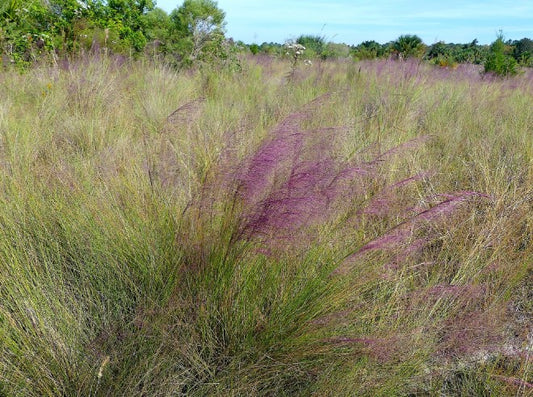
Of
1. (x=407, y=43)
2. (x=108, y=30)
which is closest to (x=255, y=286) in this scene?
(x=108, y=30)

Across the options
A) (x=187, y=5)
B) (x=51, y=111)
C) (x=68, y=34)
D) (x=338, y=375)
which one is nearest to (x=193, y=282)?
(x=338, y=375)

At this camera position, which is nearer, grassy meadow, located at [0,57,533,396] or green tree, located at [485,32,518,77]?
grassy meadow, located at [0,57,533,396]

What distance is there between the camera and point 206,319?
1.61 meters

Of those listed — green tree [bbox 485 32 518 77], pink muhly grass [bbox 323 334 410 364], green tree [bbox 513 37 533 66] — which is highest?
green tree [bbox 513 37 533 66]

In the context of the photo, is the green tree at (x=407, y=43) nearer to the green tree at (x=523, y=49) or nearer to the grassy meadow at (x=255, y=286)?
the green tree at (x=523, y=49)

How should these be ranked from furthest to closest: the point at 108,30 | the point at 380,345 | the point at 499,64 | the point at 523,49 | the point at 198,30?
the point at 523,49, the point at 499,64, the point at 198,30, the point at 108,30, the point at 380,345

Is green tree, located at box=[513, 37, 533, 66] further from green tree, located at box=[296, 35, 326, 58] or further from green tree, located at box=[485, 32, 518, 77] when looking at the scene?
green tree, located at box=[296, 35, 326, 58]

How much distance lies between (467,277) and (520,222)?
24.4 inches

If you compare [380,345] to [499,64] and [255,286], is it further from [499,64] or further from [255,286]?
[499,64]

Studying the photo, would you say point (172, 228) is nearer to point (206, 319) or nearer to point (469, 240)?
point (206, 319)

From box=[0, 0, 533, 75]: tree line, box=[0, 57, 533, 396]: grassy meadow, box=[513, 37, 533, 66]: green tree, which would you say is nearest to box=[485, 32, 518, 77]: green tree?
box=[0, 0, 533, 75]: tree line

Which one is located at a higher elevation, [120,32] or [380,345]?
[120,32]

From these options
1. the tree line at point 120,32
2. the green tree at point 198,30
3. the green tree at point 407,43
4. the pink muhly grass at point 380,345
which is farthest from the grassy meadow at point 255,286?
the green tree at point 407,43

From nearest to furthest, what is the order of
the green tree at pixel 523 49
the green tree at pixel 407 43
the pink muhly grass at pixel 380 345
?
the pink muhly grass at pixel 380 345, the green tree at pixel 407 43, the green tree at pixel 523 49
